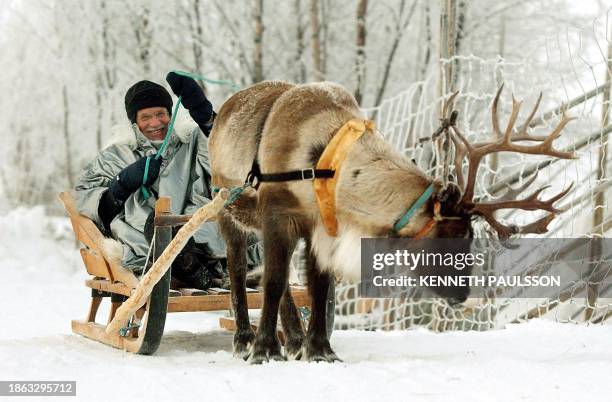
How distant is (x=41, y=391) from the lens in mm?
3479

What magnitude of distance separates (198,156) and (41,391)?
7.51ft

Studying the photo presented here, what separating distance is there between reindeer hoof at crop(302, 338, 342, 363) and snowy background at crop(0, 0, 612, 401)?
20 centimetres

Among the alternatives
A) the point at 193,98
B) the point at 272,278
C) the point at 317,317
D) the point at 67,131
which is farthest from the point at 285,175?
the point at 67,131

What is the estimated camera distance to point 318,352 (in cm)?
429

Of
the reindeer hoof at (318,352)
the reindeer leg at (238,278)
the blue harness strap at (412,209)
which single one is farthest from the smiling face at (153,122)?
the blue harness strap at (412,209)

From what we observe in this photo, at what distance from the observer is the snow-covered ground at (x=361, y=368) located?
11.1ft

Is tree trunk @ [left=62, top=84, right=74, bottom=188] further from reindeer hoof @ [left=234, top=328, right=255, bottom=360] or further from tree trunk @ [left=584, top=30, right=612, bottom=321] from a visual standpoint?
reindeer hoof @ [left=234, top=328, right=255, bottom=360]

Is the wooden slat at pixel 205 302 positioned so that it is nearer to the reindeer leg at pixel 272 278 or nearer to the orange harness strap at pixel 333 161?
the reindeer leg at pixel 272 278

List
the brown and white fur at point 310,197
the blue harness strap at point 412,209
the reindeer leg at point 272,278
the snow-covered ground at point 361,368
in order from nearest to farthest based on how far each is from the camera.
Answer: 1. the snow-covered ground at point 361,368
2. the blue harness strap at point 412,209
3. the brown and white fur at point 310,197
4. the reindeer leg at point 272,278

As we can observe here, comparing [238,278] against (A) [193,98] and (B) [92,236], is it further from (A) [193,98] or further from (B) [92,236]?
(A) [193,98]

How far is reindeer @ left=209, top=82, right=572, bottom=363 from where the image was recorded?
12.9ft

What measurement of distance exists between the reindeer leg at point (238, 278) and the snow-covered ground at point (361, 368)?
16 cm

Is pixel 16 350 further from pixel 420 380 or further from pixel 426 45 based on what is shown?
pixel 426 45

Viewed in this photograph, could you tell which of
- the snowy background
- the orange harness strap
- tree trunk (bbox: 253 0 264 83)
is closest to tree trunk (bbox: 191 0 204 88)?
the snowy background
